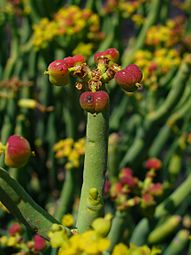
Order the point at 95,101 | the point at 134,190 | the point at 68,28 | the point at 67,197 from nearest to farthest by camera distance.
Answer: the point at 95,101 → the point at 134,190 → the point at 67,197 → the point at 68,28

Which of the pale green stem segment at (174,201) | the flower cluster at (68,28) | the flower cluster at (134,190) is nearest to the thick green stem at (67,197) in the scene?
the flower cluster at (134,190)

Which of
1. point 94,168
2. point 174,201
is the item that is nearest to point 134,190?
point 174,201

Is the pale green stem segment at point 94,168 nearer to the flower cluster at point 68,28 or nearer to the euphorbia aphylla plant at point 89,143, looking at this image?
the euphorbia aphylla plant at point 89,143

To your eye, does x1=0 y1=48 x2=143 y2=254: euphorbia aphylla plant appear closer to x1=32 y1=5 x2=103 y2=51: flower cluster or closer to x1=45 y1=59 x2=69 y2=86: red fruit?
x1=45 y1=59 x2=69 y2=86: red fruit

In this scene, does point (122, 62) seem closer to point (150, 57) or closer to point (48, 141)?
point (150, 57)

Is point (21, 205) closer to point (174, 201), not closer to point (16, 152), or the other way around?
point (16, 152)

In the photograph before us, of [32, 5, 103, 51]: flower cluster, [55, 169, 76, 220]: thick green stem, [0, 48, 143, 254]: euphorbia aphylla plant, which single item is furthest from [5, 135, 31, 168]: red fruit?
[32, 5, 103, 51]: flower cluster
